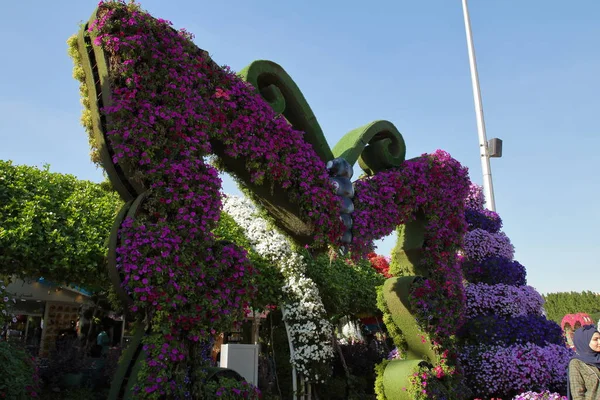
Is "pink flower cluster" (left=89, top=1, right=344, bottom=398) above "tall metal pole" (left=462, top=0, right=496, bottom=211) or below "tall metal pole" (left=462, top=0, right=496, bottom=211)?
below

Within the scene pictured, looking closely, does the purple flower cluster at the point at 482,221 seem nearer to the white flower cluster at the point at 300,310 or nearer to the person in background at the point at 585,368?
the white flower cluster at the point at 300,310

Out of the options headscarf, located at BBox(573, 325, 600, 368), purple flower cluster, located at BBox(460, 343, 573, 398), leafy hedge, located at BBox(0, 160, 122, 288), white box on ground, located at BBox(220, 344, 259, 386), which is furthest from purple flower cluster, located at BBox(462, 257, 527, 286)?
leafy hedge, located at BBox(0, 160, 122, 288)

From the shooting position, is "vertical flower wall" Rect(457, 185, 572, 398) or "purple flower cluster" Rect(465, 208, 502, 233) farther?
"purple flower cluster" Rect(465, 208, 502, 233)

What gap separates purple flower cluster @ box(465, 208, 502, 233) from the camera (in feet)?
33.4

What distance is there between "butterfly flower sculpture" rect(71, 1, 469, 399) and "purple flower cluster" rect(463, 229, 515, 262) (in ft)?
9.33

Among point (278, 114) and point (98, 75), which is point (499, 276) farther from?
point (98, 75)

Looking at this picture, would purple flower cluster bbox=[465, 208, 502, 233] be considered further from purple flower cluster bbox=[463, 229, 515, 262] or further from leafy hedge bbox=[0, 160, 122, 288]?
leafy hedge bbox=[0, 160, 122, 288]

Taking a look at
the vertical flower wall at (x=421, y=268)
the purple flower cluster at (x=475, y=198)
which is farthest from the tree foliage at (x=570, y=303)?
the vertical flower wall at (x=421, y=268)

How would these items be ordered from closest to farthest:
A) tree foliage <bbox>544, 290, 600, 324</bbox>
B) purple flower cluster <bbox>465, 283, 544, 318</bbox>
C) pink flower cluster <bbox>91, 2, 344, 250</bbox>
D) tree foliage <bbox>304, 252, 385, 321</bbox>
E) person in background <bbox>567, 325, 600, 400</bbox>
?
1. person in background <bbox>567, 325, 600, 400</bbox>
2. pink flower cluster <bbox>91, 2, 344, 250</bbox>
3. purple flower cluster <bbox>465, 283, 544, 318</bbox>
4. tree foliage <bbox>304, 252, 385, 321</bbox>
5. tree foliage <bbox>544, 290, 600, 324</bbox>

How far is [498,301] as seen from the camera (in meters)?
8.73

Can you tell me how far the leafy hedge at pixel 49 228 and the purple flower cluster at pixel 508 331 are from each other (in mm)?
6318

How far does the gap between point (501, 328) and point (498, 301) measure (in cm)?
55

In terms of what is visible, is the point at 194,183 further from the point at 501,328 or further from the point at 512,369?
the point at 501,328

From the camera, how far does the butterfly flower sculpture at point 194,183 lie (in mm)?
4156
